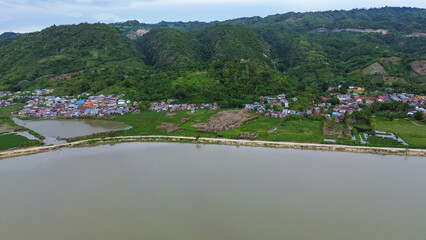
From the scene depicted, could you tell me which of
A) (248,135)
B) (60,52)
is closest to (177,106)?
(248,135)

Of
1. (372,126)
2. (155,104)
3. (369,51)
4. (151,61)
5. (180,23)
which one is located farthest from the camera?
(180,23)

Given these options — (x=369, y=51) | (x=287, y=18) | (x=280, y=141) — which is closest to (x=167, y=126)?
(x=280, y=141)

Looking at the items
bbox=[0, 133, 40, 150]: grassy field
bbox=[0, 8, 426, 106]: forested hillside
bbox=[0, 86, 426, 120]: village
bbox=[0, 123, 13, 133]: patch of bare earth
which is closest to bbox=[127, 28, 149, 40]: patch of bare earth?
bbox=[0, 8, 426, 106]: forested hillside

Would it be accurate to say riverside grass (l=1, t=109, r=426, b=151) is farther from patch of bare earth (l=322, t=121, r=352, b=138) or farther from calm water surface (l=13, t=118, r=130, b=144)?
calm water surface (l=13, t=118, r=130, b=144)

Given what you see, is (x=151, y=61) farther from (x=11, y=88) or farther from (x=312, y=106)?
(x=312, y=106)

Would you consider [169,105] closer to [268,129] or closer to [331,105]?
[268,129]

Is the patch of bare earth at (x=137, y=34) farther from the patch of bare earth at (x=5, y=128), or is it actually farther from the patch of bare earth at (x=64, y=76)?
the patch of bare earth at (x=5, y=128)

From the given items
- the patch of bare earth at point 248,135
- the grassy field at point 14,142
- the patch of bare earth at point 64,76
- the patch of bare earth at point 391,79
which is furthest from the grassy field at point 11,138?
the patch of bare earth at point 391,79
